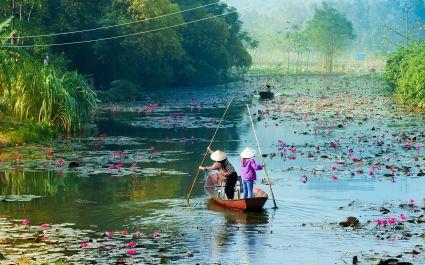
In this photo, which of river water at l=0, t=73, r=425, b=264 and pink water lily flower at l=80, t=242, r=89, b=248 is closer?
pink water lily flower at l=80, t=242, r=89, b=248

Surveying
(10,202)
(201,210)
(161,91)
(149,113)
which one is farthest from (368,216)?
(161,91)

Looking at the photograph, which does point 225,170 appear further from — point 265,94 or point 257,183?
point 265,94

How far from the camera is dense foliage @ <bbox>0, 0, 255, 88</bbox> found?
68.2m

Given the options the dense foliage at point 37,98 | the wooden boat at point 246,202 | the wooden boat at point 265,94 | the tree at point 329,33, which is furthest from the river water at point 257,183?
the tree at point 329,33

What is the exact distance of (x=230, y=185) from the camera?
81.6 ft

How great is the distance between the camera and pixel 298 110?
6056 centimetres

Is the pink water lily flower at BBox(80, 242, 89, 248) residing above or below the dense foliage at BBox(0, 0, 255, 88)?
below

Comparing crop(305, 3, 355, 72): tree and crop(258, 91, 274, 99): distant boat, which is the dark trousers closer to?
crop(258, 91, 274, 99): distant boat

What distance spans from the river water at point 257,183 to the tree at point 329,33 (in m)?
123

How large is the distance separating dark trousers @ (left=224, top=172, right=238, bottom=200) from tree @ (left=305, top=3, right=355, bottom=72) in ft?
492

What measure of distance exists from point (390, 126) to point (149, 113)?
1870 cm

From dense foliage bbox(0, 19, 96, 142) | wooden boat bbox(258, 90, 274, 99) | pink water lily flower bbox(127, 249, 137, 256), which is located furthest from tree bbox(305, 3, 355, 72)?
pink water lily flower bbox(127, 249, 137, 256)

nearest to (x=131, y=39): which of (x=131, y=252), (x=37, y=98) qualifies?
(x=37, y=98)

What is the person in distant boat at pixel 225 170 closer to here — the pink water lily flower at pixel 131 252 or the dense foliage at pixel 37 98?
the pink water lily flower at pixel 131 252
